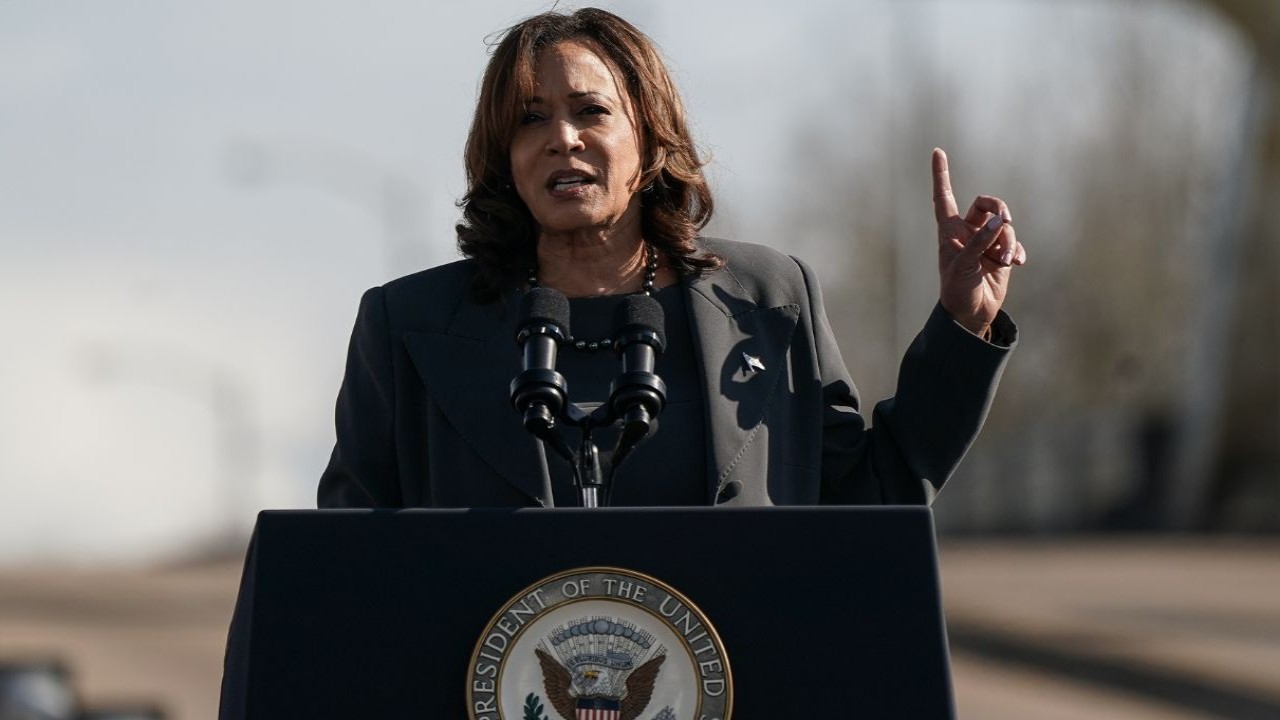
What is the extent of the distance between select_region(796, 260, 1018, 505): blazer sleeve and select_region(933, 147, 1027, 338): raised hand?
0.04 metres

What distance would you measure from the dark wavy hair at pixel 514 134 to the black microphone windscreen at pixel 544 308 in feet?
0.99

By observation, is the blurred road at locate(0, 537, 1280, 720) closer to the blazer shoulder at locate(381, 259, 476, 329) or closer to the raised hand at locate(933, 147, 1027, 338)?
the blazer shoulder at locate(381, 259, 476, 329)

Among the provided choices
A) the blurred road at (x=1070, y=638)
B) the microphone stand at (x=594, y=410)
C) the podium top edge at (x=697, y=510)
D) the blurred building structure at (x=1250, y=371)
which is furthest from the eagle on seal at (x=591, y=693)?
the blurred building structure at (x=1250, y=371)

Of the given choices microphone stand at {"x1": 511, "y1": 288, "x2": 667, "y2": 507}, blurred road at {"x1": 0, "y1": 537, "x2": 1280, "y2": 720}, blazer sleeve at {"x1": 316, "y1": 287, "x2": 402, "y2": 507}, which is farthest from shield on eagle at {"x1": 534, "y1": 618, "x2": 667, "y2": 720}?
blurred road at {"x1": 0, "y1": 537, "x2": 1280, "y2": 720}

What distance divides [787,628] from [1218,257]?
23.9 m

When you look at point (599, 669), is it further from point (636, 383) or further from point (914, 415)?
point (914, 415)

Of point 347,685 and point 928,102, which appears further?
point 928,102

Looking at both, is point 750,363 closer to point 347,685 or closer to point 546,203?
point 546,203

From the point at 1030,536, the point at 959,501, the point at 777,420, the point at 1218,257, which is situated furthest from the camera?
the point at 959,501

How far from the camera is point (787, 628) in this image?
299 centimetres

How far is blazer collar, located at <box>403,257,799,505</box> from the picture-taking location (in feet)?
11.9

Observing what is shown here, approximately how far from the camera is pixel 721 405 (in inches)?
145

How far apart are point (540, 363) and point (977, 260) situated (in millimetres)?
791

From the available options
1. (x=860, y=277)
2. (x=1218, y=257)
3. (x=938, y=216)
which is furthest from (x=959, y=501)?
(x=938, y=216)
